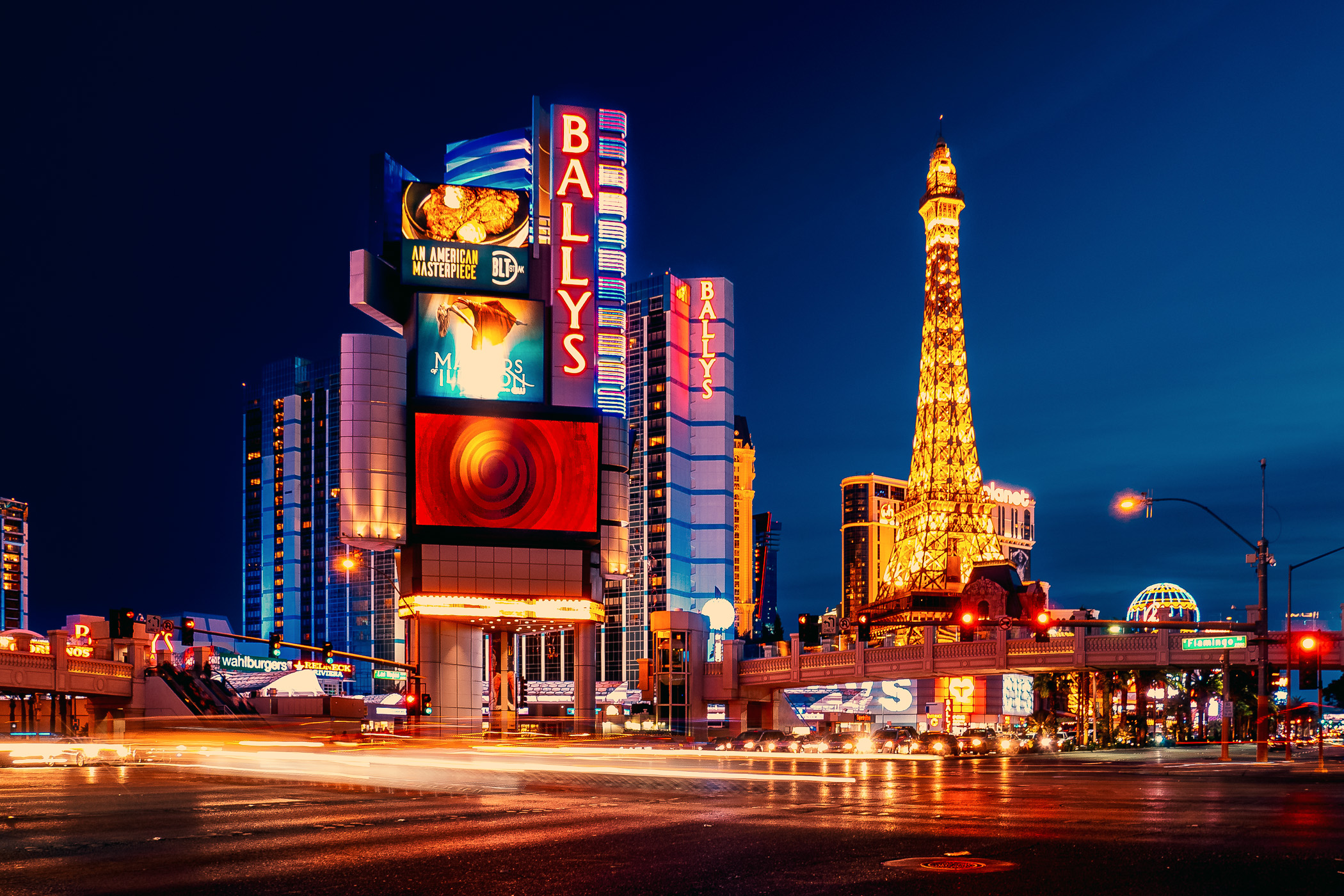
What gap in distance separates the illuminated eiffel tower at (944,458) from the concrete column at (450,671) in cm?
7989

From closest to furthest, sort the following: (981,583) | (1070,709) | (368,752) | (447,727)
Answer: (368,752) → (447,727) → (1070,709) → (981,583)

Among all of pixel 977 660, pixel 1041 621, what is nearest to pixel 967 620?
Result: pixel 1041 621

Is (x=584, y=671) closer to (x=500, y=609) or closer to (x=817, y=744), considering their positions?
(x=500, y=609)

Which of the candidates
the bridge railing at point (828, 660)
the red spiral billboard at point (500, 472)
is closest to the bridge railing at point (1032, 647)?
the bridge railing at point (828, 660)

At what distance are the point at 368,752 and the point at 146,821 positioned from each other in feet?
71.3

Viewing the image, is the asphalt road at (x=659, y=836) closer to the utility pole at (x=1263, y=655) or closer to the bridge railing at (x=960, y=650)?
the utility pole at (x=1263, y=655)

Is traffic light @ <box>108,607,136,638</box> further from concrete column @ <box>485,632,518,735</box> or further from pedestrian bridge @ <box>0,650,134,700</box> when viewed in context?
concrete column @ <box>485,632,518,735</box>

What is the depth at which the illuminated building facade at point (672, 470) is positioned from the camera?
15825 centimetres

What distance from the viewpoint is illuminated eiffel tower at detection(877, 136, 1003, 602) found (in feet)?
489

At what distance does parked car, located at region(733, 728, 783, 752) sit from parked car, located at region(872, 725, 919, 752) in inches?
166

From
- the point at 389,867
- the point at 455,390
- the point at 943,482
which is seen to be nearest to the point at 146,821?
the point at 389,867

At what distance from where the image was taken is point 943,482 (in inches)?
5901

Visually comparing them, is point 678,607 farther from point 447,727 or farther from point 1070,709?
point 447,727

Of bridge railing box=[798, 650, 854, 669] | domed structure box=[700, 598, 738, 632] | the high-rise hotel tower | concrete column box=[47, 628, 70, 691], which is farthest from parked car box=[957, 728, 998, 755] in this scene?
the high-rise hotel tower
